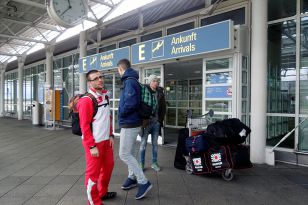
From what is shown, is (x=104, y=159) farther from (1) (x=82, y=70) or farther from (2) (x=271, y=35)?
(1) (x=82, y=70)

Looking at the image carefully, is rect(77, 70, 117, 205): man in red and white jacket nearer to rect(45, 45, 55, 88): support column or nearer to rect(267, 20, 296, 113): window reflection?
rect(267, 20, 296, 113): window reflection

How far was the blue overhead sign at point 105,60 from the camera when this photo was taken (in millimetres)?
7861

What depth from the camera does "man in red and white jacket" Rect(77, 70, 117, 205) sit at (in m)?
2.89

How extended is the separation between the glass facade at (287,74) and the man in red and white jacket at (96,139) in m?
3.93

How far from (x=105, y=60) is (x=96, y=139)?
19.2 feet

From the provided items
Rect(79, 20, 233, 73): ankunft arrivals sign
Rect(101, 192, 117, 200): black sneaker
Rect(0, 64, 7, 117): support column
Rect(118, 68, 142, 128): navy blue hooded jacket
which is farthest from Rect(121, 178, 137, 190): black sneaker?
Rect(0, 64, 7, 117): support column

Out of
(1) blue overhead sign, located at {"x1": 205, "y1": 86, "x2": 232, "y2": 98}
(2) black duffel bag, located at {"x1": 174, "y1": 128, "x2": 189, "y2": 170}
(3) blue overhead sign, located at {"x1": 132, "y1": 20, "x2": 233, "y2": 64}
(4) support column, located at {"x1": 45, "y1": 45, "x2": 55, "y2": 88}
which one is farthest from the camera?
(4) support column, located at {"x1": 45, "y1": 45, "x2": 55, "y2": 88}

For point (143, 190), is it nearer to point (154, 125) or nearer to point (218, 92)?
point (154, 125)

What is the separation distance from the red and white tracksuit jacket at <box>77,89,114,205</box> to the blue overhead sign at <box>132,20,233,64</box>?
290cm

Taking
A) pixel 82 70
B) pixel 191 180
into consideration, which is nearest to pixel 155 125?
pixel 191 180

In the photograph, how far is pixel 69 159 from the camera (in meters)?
5.75

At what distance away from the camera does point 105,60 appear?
8484 mm

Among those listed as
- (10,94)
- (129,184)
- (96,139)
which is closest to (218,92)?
(129,184)

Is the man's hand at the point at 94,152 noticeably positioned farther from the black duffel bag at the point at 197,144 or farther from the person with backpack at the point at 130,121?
the black duffel bag at the point at 197,144
